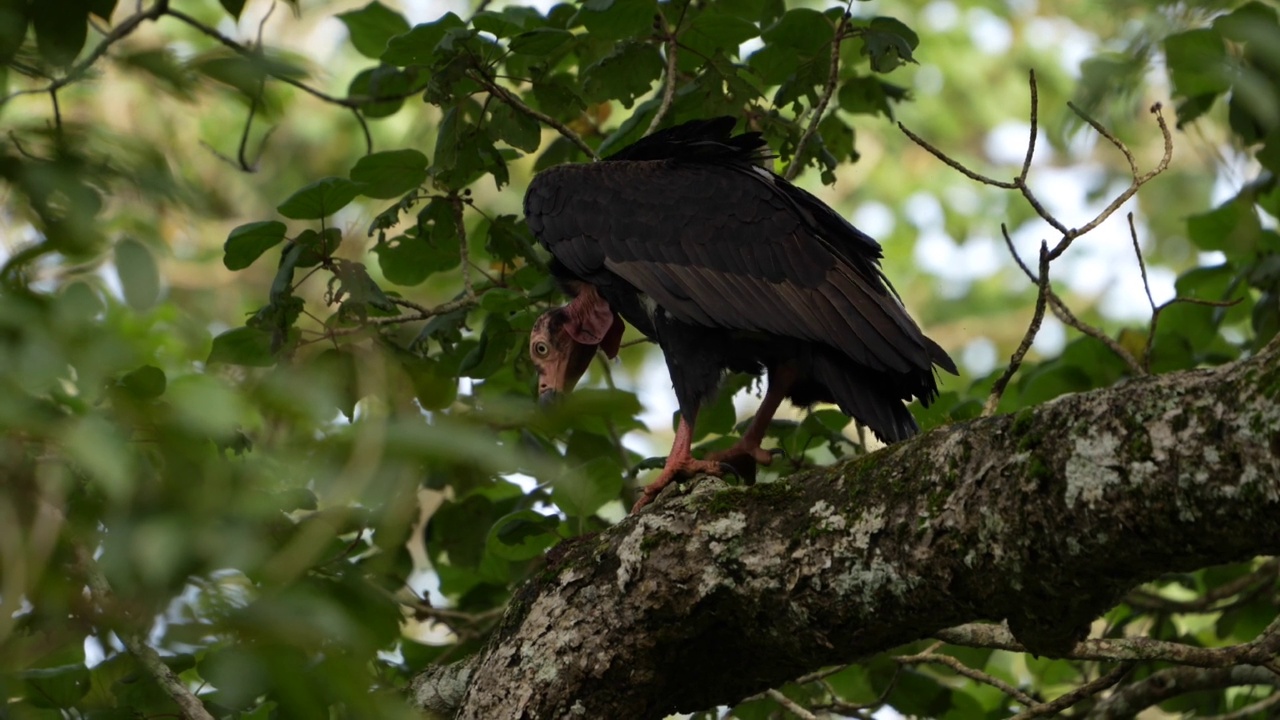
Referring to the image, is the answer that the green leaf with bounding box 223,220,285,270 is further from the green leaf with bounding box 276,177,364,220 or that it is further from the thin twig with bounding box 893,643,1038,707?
the thin twig with bounding box 893,643,1038,707

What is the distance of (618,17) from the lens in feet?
14.9

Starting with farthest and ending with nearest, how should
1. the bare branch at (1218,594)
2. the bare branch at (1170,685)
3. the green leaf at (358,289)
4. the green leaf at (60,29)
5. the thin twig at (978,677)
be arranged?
the bare branch at (1218,594) < the bare branch at (1170,685) < the thin twig at (978,677) < the green leaf at (358,289) < the green leaf at (60,29)

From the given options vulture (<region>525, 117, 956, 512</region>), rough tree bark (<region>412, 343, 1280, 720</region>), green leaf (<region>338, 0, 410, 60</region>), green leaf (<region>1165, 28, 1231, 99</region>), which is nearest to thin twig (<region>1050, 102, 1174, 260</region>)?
green leaf (<region>1165, 28, 1231, 99</region>)

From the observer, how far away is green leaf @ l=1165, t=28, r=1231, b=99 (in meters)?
2.66

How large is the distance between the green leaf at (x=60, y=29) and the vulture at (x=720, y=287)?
289 cm

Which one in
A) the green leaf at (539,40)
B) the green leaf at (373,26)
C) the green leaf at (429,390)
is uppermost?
the green leaf at (373,26)

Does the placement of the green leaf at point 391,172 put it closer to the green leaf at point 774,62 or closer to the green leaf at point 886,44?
the green leaf at point 774,62

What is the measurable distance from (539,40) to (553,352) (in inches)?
49.5

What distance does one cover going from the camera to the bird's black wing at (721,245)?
4.59 meters

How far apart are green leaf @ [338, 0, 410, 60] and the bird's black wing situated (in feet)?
2.88

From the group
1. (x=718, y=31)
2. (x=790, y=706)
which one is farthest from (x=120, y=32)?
(x=790, y=706)

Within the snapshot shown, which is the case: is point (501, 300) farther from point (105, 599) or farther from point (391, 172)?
point (105, 599)

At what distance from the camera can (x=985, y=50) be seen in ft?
51.4

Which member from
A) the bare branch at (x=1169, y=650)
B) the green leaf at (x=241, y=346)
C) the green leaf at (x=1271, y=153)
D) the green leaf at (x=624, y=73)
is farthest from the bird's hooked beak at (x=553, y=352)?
Answer: the green leaf at (x=1271, y=153)
